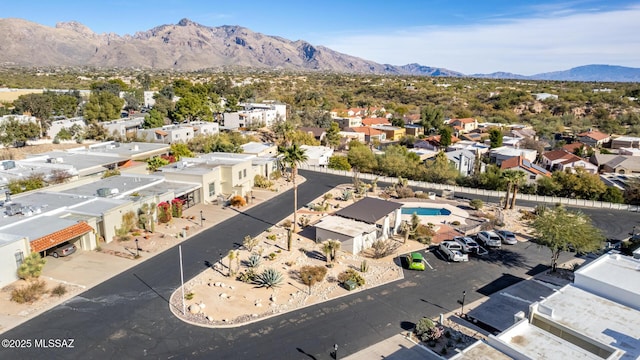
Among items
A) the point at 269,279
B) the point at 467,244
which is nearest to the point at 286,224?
the point at 269,279

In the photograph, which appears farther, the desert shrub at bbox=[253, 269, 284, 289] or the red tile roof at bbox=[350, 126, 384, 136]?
the red tile roof at bbox=[350, 126, 384, 136]

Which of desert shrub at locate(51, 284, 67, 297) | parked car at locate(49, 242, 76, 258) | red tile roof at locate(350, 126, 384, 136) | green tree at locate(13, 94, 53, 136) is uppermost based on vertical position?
green tree at locate(13, 94, 53, 136)

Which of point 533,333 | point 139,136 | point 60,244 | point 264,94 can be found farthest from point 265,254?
point 264,94

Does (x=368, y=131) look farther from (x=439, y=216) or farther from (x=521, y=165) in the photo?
(x=439, y=216)

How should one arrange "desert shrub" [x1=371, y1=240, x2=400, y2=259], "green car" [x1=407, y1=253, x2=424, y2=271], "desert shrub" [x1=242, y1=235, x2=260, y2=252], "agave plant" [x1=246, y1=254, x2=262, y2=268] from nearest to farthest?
1. "agave plant" [x1=246, y1=254, x2=262, y2=268]
2. "green car" [x1=407, y1=253, x2=424, y2=271]
3. "desert shrub" [x1=242, y1=235, x2=260, y2=252]
4. "desert shrub" [x1=371, y1=240, x2=400, y2=259]

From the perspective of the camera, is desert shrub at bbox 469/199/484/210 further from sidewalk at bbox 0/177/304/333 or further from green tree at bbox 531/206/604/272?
sidewalk at bbox 0/177/304/333

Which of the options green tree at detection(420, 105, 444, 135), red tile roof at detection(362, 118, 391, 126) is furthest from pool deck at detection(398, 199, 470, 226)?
red tile roof at detection(362, 118, 391, 126)

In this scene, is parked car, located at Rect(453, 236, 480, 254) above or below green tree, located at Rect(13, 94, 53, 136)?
below

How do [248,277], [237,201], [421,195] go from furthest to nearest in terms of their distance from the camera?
[421,195]
[237,201]
[248,277]
